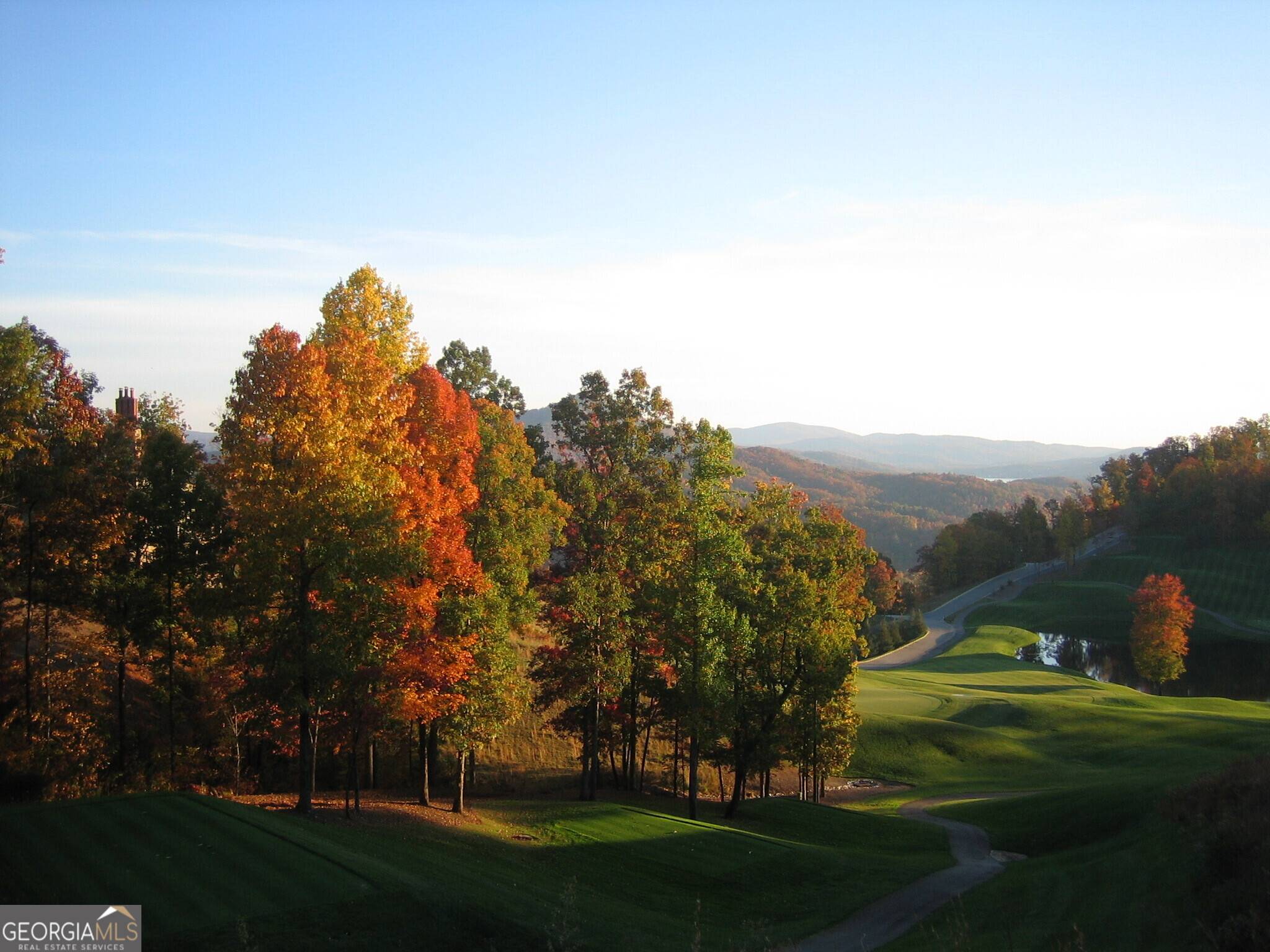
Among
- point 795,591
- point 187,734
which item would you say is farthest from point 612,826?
point 187,734

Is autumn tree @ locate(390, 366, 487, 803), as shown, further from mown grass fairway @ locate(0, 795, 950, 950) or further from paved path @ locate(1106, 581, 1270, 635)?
paved path @ locate(1106, 581, 1270, 635)

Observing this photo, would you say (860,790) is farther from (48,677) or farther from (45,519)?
(45,519)

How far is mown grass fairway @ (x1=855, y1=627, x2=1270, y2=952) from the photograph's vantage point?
53.7ft

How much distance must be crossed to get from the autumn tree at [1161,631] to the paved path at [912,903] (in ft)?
171

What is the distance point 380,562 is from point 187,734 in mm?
13516

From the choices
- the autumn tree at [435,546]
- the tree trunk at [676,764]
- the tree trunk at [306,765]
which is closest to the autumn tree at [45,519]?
the tree trunk at [306,765]

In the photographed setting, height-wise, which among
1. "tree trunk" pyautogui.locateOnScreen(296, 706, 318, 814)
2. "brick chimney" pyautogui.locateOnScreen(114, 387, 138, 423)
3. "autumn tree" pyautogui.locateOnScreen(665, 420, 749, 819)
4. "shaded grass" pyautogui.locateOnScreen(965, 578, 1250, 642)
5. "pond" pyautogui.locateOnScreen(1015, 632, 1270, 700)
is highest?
"brick chimney" pyautogui.locateOnScreen(114, 387, 138, 423)

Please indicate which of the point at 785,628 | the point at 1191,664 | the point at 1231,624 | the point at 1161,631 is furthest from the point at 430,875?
the point at 1231,624

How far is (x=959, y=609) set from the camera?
135000mm

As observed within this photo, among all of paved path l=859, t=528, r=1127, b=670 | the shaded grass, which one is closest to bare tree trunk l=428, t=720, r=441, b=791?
paved path l=859, t=528, r=1127, b=670

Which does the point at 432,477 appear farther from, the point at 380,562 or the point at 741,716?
the point at 741,716

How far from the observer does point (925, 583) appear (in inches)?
6471

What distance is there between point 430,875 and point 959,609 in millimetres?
127547

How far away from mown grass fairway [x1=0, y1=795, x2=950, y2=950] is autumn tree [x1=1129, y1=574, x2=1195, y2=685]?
2243 inches
